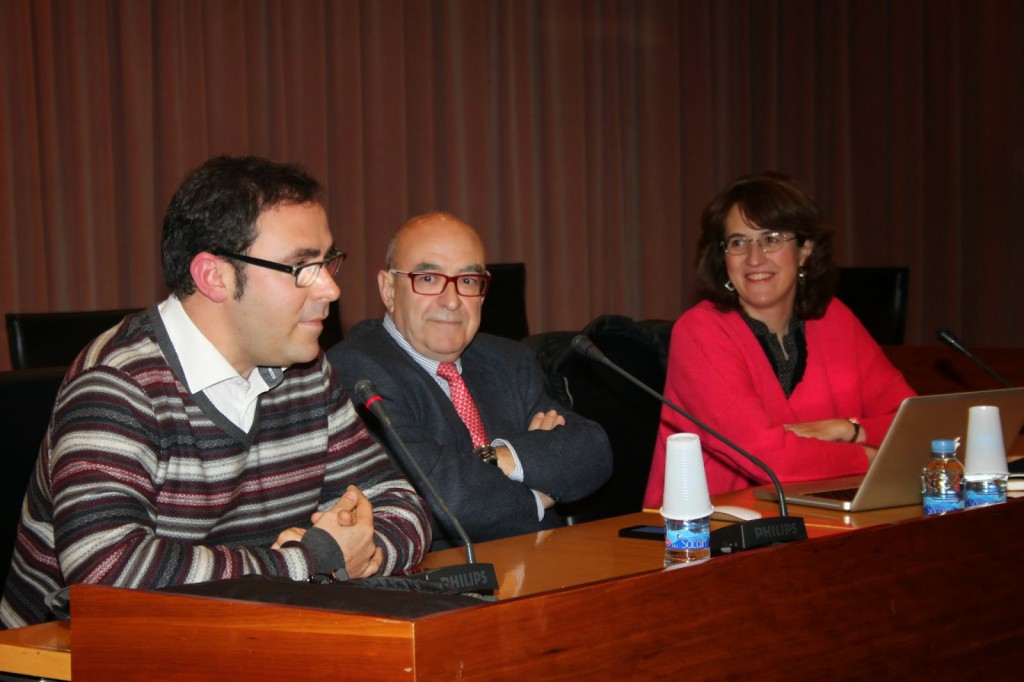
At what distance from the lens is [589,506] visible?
3.02m

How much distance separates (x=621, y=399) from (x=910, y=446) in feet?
3.44

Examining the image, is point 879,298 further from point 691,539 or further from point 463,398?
point 691,539

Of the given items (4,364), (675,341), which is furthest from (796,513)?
(4,364)

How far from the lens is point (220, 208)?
1.92 m

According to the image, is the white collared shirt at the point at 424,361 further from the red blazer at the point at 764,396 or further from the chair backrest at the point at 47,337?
the chair backrest at the point at 47,337

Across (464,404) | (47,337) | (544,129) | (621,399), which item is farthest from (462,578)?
(544,129)

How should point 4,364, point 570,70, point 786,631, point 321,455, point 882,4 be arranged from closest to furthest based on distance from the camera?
point 786,631
point 321,455
point 4,364
point 570,70
point 882,4

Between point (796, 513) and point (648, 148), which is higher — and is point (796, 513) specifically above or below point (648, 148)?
below

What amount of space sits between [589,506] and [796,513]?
0.88 meters

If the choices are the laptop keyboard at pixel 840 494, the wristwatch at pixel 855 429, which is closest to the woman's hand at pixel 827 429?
the wristwatch at pixel 855 429

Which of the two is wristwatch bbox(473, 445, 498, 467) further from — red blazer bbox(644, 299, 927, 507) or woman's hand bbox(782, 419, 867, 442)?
woman's hand bbox(782, 419, 867, 442)

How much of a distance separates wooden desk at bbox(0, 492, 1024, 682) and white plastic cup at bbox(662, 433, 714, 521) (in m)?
0.16

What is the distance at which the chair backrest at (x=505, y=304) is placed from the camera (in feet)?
11.7

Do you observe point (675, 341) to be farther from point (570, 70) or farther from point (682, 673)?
point (570, 70)
